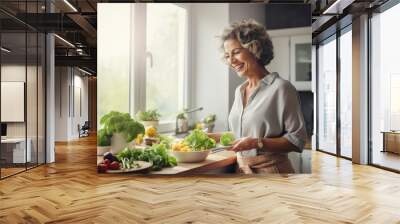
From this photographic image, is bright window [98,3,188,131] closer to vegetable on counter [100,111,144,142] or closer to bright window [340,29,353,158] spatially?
vegetable on counter [100,111,144,142]

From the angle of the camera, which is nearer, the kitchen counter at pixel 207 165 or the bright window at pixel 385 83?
the kitchen counter at pixel 207 165

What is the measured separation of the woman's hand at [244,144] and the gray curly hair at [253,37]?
103 centimetres

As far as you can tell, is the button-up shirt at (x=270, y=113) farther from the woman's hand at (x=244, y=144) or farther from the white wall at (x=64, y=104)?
the white wall at (x=64, y=104)

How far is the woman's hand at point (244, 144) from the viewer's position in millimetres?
5293

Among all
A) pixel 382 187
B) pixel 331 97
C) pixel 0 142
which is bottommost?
pixel 382 187

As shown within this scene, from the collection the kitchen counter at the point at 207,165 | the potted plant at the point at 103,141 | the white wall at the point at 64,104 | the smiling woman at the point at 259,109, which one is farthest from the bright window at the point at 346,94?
the white wall at the point at 64,104

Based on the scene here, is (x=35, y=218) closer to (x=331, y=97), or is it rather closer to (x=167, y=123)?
(x=167, y=123)

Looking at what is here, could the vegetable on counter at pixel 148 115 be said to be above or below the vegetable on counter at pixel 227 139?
above

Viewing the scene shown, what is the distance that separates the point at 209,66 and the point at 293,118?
4.32 feet

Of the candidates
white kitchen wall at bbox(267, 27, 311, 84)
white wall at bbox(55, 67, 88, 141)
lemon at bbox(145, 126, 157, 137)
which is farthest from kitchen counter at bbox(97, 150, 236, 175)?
white wall at bbox(55, 67, 88, 141)

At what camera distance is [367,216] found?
3459mm

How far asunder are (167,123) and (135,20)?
1464 mm

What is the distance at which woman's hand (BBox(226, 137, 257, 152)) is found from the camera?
529 centimetres

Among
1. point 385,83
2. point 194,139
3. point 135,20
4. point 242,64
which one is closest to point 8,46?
point 135,20
